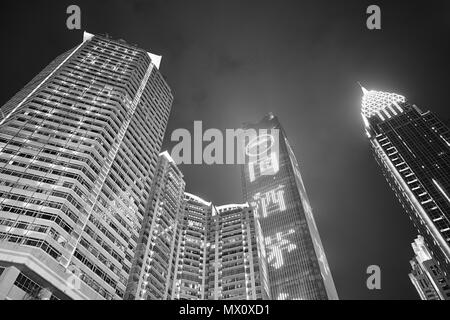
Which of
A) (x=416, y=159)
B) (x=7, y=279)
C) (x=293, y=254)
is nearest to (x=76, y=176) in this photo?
(x=7, y=279)

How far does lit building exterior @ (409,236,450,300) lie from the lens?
488ft

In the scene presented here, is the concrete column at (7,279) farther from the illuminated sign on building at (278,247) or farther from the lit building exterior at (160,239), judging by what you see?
the illuminated sign on building at (278,247)

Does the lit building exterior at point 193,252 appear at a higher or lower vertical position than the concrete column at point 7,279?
higher

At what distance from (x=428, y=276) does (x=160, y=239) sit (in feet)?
431

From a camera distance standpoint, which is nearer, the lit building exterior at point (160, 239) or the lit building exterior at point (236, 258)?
the lit building exterior at point (160, 239)

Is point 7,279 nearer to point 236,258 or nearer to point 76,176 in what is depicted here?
point 76,176

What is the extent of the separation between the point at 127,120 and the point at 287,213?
116026 millimetres

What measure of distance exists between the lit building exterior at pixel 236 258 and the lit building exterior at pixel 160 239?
55.7 feet

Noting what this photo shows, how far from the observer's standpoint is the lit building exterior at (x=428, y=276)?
149m

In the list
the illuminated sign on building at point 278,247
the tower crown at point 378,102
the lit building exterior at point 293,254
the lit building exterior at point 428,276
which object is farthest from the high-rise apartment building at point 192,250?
the tower crown at point 378,102

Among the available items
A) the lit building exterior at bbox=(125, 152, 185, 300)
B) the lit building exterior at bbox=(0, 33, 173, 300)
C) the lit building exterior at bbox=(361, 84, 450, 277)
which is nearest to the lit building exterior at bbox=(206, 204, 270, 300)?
the lit building exterior at bbox=(125, 152, 185, 300)

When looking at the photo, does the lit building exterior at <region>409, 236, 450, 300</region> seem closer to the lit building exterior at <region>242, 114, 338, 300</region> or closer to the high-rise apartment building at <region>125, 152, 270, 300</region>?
the lit building exterior at <region>242, 114, 338, 300</region>
